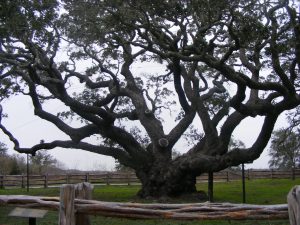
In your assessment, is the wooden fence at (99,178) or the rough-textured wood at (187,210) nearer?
the rough-textured wood at (187,210)

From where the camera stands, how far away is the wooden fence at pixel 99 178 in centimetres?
3478

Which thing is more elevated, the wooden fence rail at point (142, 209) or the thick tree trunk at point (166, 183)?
the wooden fence rail at point (142, 209)

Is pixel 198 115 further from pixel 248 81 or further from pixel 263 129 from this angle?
pixel 248 81

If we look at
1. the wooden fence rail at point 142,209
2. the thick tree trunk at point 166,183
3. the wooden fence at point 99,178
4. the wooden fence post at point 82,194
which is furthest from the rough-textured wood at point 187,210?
the wooden fence at point 99,178

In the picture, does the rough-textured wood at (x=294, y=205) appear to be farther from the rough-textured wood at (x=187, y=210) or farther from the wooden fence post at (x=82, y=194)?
the wooden fence post at (x=82, y=194)

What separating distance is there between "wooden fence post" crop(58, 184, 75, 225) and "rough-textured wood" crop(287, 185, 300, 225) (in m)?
2.57

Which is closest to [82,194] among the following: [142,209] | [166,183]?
[142,209]

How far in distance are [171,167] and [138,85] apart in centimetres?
537

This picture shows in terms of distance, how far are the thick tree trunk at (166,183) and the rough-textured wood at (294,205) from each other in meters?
14.8

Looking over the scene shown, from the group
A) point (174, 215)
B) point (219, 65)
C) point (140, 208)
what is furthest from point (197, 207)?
point (219, 65)

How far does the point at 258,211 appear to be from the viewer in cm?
502

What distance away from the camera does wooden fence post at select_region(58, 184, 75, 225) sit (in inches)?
223

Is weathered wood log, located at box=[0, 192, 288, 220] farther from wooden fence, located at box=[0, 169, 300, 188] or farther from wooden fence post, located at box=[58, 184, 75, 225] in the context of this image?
wooden fence, located at box=[0, 169, 300, 188]

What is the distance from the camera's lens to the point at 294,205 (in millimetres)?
4629
